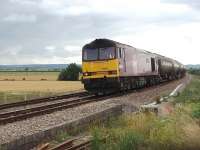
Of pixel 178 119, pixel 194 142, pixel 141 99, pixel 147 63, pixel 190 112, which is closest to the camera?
pixel 194 142

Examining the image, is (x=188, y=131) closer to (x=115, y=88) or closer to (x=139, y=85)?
(x=115, y=88)

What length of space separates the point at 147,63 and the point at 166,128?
92.1 feet

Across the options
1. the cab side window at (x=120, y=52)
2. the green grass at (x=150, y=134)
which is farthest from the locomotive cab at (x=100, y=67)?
the green grass at (x=150, y=134)

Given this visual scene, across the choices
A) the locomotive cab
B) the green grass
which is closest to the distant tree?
the locomotive cab

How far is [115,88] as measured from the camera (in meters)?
29.9

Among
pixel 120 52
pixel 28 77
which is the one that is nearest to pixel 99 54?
pixel 120 52

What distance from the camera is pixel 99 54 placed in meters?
30.2

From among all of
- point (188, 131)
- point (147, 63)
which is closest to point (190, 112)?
point (188, 131)

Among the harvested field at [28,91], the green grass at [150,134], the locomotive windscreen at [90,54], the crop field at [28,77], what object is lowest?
the green grass at [150,134]

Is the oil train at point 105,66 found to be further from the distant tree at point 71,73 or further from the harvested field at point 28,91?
the distant tree at point 71,73

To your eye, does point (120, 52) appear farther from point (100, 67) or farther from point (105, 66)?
point (100, 67)

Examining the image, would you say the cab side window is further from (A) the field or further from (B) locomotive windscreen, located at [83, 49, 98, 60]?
(A) the field

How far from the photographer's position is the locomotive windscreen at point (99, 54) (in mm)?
29781

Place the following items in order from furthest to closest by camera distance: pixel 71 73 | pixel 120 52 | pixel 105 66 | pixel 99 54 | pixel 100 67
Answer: pixel 71 73, pixel 120 52, pixel 99 54, pixel 100 67, pixel 105 66
